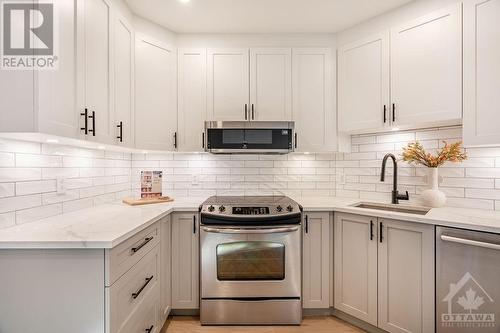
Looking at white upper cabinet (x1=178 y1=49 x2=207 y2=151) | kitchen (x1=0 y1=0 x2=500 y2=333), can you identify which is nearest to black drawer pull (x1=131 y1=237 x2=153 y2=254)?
kitchen (x1=0 y1=0 x2=500 y2=333)

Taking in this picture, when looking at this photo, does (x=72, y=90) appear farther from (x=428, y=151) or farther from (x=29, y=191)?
(x=428, y=151)

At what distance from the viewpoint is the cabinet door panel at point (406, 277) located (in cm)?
161

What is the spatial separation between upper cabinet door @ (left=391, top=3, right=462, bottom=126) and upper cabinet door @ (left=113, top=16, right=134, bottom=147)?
2.09 meters

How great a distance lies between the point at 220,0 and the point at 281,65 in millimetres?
756

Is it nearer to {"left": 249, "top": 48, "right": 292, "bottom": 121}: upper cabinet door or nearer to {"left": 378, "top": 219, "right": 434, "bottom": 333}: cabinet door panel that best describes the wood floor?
{"left": 378, "top": 219, "right": 434, "bottom": 333}: cabinet door panel

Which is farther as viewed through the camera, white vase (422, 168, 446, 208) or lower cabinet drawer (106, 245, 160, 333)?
white vase (422, 168, 446, 208)

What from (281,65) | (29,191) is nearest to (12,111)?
(29,191)

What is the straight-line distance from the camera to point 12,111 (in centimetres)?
111

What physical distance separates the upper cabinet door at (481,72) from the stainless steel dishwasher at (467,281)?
0.65m

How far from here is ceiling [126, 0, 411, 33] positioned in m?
2.01

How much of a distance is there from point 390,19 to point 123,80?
2.16 meters

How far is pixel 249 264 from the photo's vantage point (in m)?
2.01

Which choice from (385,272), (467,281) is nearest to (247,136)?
(385,272)

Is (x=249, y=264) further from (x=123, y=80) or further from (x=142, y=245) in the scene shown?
(x=123, y=80)
